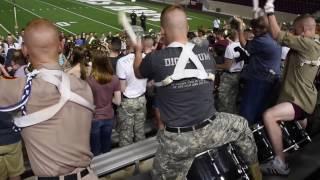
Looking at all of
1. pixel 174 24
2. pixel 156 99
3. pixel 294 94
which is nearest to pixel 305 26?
pixel 294 94

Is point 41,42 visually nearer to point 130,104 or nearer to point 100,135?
point 100,135

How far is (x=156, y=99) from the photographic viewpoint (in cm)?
430

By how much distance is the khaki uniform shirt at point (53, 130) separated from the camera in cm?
283

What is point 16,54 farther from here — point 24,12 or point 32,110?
point 24,12

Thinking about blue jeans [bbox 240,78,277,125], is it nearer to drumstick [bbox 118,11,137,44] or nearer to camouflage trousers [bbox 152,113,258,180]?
camouflage trousers [bbox 152,113,258,180]

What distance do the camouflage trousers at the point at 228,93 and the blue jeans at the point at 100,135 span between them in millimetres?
1998

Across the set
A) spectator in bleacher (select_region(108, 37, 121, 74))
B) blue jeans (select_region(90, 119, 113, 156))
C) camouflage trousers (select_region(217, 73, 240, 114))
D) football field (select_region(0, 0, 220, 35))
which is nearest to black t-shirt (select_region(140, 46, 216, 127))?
blue jeans (select_region(90, 119, 113, 156))

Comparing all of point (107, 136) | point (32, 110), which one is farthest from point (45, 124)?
point (107, 136)

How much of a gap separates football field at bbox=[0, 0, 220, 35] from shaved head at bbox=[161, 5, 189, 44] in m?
25.2

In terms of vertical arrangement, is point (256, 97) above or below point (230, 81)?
above

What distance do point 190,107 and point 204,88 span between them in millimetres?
185

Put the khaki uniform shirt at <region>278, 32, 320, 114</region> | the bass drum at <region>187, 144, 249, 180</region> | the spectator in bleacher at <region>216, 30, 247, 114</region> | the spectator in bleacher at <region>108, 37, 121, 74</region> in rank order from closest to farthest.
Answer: the bass drum at <region>187, 144, 249, 180</region>
the khaki uniform shirt at <region>278, 32, 320, 114</region>
the spectator in bleacher at <region>108, 37, 121, 74</region>
the spectator in bleacher at <region>216, 30, 247, 114</region>

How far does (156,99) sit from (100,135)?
1.69 meters

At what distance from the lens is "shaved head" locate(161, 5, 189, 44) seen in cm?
348
